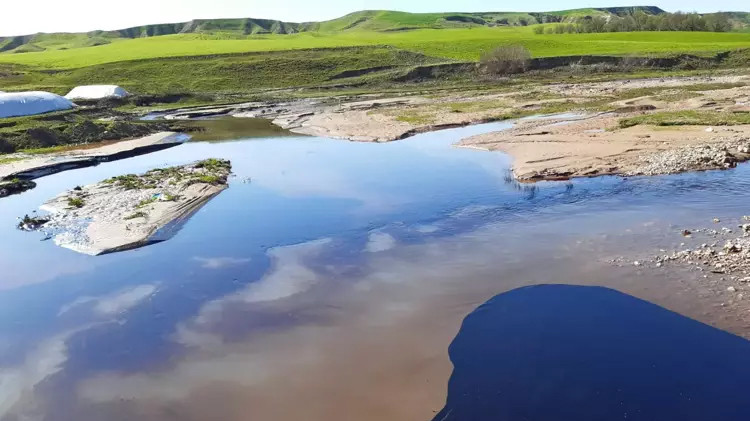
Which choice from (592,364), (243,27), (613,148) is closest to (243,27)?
(243,27)

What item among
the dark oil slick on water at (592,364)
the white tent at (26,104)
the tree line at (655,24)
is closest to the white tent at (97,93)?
the white tent at (26,104)

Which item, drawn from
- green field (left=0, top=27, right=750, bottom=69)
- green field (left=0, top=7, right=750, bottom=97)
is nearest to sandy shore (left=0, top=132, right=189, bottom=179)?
green field (left=0, top=7, right=750, bottom=97)

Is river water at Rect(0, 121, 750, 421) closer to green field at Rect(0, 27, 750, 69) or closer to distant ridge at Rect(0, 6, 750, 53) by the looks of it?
green field at Rect(0, 27, 750, 69)

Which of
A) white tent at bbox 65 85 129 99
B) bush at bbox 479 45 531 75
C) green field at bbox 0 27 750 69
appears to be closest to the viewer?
white tent at bbox 65 85 129 99

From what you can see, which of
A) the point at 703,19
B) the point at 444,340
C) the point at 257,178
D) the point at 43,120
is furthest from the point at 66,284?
the point at 703,19

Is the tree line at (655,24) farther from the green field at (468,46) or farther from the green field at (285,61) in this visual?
the green field at (285,61)

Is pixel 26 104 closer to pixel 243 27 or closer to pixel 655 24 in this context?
pixel 655 24

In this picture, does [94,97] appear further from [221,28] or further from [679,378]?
[221,28]
